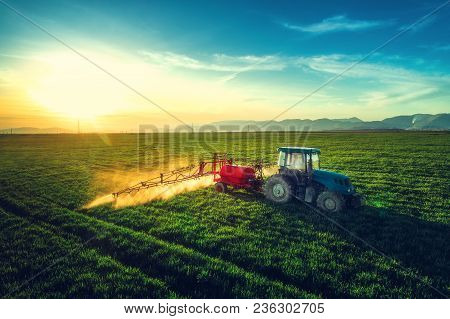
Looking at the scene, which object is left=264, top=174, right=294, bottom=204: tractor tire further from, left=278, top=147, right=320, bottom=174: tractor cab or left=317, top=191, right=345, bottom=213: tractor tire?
left=317, top=191, right=345, bottom=213: tractor tire

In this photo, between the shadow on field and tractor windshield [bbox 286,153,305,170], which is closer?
the shadow on field

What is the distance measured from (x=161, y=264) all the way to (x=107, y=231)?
11.0ft

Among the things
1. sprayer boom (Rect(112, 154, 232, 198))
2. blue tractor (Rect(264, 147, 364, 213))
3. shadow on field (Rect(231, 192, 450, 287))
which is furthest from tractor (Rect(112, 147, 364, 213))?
sprayer boom (Rect(112, 154, 232, 198))

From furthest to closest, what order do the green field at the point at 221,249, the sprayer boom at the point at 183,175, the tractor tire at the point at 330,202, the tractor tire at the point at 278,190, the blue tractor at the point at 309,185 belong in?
the sprayer boom at the point at 183,175, the tractor tire at the point at 278,190, the blue tractor at the point at 309,185, the tractor tire at the point at 330,202, the green field at the point at 221,249

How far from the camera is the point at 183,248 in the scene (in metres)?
8.78

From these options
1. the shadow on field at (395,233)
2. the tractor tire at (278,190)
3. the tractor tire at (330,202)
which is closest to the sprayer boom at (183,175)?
the tractor tire at (278,190)

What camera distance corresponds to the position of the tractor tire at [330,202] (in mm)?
11500

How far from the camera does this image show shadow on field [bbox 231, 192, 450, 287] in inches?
310

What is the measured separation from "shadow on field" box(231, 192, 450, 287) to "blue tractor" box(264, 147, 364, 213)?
1.41 ft

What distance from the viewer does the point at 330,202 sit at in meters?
11.7

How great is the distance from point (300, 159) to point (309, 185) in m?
1.17

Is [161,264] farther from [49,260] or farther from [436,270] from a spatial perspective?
[436,270]

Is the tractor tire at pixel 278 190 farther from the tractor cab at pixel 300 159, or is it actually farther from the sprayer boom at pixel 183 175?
the sprayer boom at pixel 183 175

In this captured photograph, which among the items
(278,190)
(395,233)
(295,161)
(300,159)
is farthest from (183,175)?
(395,233)
